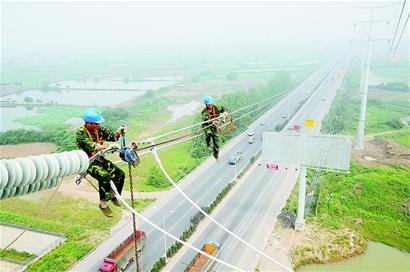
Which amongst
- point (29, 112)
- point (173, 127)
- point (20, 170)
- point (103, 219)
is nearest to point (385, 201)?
point (103, 219)

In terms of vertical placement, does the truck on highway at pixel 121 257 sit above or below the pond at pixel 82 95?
above

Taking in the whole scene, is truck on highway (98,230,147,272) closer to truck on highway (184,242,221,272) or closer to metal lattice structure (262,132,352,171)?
truck on highway (184,242,221,272)

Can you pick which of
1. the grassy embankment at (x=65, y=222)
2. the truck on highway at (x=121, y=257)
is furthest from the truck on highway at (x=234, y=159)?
the truck on highway at (x=121, y=257)

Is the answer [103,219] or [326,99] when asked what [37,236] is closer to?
[103,219]

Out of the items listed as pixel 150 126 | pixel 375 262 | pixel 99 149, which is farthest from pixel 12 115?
pixel 99 149

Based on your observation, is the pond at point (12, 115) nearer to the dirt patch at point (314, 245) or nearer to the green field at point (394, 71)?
the dirt patch at point (314, 245)

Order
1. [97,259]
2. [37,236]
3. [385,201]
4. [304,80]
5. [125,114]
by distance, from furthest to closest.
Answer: [304,80] < [125,114] < [385,201] < [37,236] < [97,259]

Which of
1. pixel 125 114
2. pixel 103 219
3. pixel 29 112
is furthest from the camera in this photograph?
pixel 29 112
